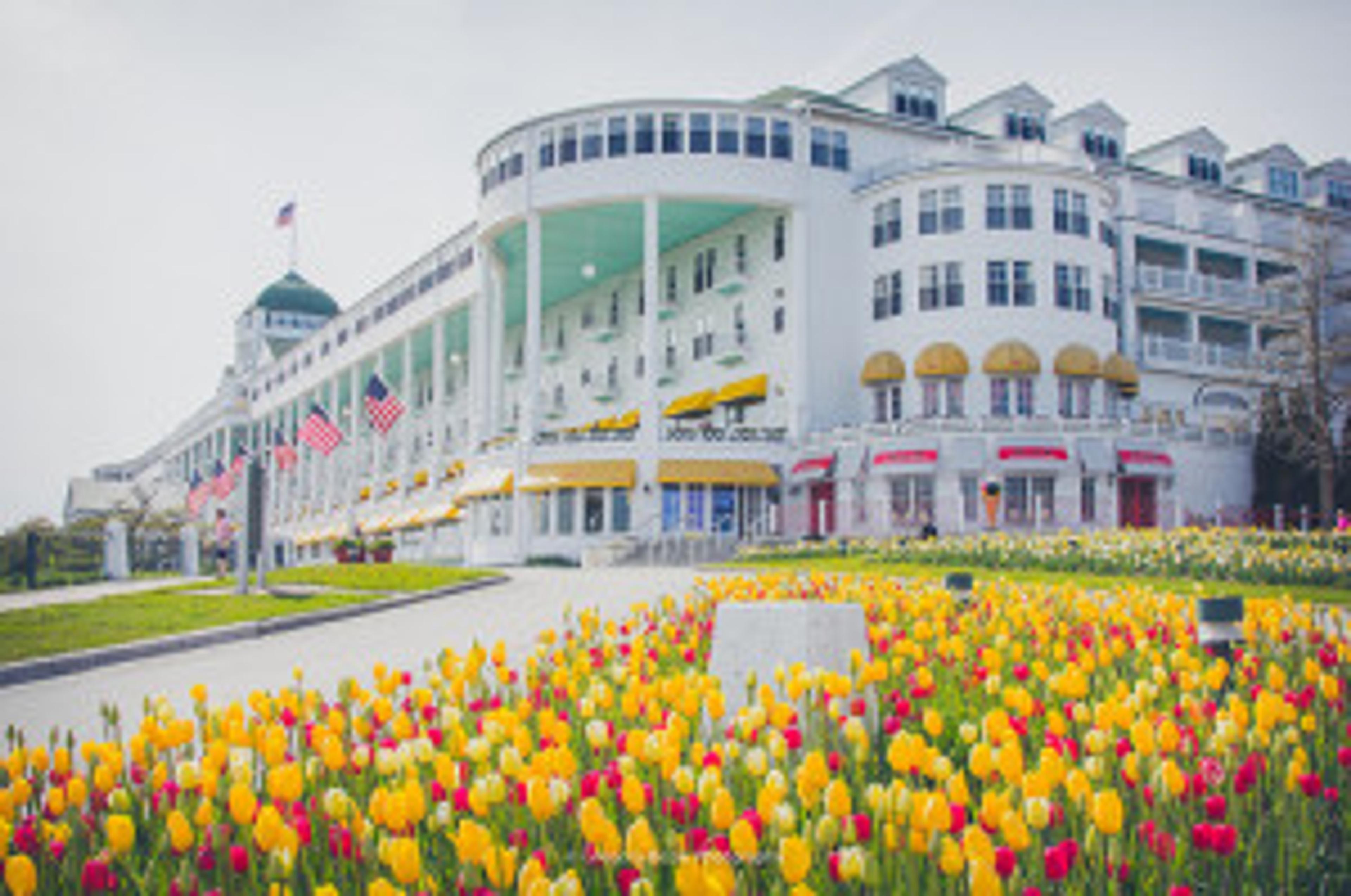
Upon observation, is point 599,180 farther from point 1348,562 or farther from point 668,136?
point 1348,562

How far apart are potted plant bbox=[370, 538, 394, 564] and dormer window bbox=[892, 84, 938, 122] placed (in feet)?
100

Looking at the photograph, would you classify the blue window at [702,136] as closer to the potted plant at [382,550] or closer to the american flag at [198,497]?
the potted plant at [382,550]

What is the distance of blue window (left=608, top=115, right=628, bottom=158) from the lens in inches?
1863

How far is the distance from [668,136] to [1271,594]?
34.8m

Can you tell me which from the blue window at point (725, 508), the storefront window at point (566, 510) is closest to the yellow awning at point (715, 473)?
the blue window at point (725, 508)

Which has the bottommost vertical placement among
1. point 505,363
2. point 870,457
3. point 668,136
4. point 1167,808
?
point 1167,808

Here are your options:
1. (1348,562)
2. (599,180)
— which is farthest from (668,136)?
(1348,562)

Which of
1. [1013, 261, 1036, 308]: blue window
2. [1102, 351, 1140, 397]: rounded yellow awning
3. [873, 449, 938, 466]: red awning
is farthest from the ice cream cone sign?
[1102, 351, 1140, 397]: rounded yellow awning

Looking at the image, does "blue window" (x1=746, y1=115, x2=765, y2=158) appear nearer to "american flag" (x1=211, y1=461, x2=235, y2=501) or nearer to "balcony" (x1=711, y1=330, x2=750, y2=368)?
"balcony" (x1=711, y1=330, x2=750, y2=368)

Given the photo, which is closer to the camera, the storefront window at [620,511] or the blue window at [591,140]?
the storefront window at [620,511]

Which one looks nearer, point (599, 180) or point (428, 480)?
point (599, 180)

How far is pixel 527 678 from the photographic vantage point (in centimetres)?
631

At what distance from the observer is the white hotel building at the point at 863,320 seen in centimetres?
4244

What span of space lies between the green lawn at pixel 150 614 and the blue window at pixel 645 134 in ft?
90.5
